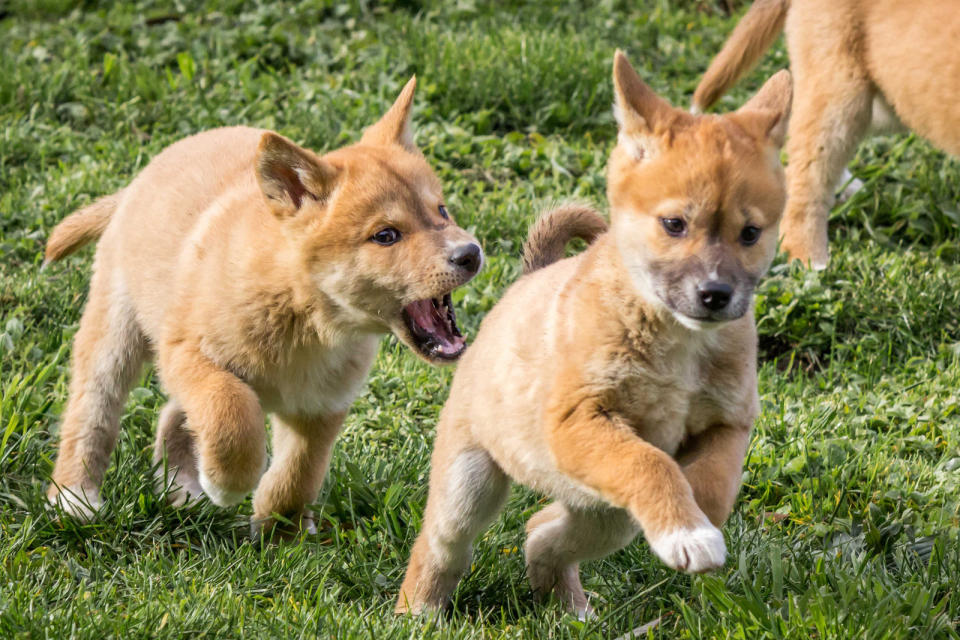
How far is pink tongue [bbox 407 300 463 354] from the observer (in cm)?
437

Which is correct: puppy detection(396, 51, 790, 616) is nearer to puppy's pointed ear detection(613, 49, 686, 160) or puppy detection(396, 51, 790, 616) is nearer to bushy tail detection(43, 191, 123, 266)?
puppy's pointed ear detection(613, 49, 686, 160)

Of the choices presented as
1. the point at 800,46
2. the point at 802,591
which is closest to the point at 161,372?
the point at 802,591

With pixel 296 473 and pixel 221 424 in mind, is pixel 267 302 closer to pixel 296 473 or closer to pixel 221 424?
pixel 221 424

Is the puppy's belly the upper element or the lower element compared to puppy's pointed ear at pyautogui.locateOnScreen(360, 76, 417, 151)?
lower

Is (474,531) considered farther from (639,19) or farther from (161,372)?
(639,19)

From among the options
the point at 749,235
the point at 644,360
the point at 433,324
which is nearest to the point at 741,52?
the point at 433,324

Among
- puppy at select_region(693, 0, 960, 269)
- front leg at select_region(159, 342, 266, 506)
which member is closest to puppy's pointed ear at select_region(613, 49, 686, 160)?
front leg at select_region(159, 342, 266, 506)

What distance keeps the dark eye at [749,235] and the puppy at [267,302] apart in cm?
100

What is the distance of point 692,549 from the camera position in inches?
127

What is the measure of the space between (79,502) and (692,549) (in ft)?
7.84

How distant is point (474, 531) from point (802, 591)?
102cm

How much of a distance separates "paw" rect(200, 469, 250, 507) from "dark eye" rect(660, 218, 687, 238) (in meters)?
1.75


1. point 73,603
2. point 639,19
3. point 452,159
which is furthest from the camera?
point 639,19

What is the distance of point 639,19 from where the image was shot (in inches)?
347
